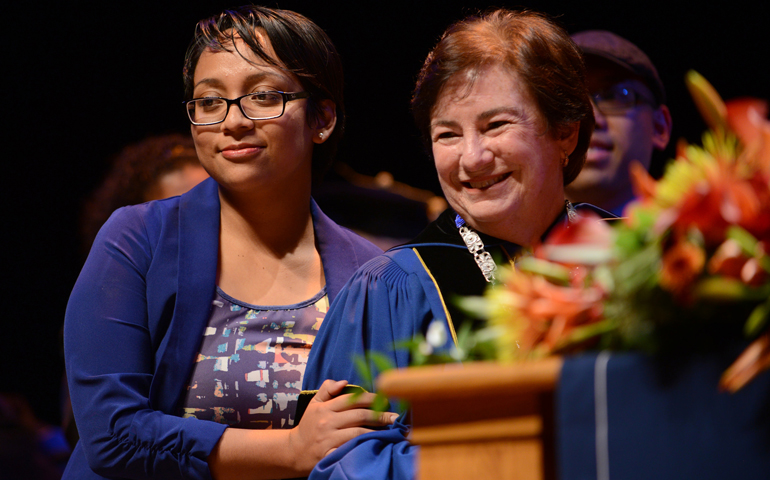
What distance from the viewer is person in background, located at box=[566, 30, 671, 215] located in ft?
7.82

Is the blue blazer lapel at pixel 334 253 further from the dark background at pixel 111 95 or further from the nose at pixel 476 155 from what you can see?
the dark background at pixel 111 95

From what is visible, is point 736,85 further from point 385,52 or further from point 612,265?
point 612,265

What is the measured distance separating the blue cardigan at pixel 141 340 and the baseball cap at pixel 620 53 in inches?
45.0

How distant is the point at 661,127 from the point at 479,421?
1.97 metres

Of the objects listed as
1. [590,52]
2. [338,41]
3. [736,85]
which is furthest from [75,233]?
[736,85]

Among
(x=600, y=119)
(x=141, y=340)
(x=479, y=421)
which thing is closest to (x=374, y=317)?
(x=141, y=340)

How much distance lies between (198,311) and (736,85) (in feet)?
7.47

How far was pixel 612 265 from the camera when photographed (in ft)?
2.52

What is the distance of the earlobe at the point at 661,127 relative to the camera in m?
2.49

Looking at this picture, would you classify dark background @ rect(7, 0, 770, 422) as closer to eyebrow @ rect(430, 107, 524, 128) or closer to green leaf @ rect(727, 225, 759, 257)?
eyebrow @ rect(430, 107, 524, 128)

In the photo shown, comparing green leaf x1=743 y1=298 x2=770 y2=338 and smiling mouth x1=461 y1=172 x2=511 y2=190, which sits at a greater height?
smiling mouth x1=461 y1=172 x2=511 y2=190

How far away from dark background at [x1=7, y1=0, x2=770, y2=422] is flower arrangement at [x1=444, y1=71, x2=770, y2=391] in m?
2.62

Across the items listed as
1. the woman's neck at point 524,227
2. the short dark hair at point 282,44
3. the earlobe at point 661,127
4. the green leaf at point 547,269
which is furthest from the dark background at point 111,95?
the green leaf at point 547,269

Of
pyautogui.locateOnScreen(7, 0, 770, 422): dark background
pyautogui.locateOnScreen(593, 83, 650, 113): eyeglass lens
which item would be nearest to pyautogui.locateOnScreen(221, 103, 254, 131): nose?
pyautogui.locateOnScreen(593, 83, 650, 113): eyeglass lens
